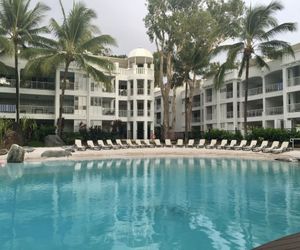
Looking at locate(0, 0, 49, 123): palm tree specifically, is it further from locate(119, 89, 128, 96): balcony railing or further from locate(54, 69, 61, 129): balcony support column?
locate(119, 89, 128, 96): balcony railing

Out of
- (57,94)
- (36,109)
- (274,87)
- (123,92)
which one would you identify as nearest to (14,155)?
(57,94)

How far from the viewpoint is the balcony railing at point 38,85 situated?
34406 mm

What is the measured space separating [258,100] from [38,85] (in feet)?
78.6

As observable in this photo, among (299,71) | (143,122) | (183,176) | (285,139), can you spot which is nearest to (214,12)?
(299,71)

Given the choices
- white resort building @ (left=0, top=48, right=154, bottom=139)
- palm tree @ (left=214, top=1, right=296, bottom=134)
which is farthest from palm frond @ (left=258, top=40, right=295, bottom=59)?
white resort building @ (left=0, top=48, right=154, bottom=139)

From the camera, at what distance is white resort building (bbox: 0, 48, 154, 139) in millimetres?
34812

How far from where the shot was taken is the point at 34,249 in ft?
21.0

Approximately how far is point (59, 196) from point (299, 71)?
96.8ft

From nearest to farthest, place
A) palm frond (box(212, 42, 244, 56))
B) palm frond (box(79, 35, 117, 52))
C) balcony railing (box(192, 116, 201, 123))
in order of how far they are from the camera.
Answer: palm frond (box(79, 35, 117, 52)), palm frond (box(212, 42, 244, 56)), balcony railing (box(192, 116, 201, 123))

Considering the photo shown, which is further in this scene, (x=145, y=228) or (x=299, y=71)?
(x=299, y=71)

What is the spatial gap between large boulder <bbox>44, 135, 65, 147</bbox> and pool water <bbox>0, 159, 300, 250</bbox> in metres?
13.0

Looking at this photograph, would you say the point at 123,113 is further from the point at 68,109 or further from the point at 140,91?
the point at 68,109

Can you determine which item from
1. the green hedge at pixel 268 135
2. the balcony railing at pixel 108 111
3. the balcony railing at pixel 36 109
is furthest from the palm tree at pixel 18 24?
the green hedge at pixel 268 135

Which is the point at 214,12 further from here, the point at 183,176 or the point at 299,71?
the point at 183,176
